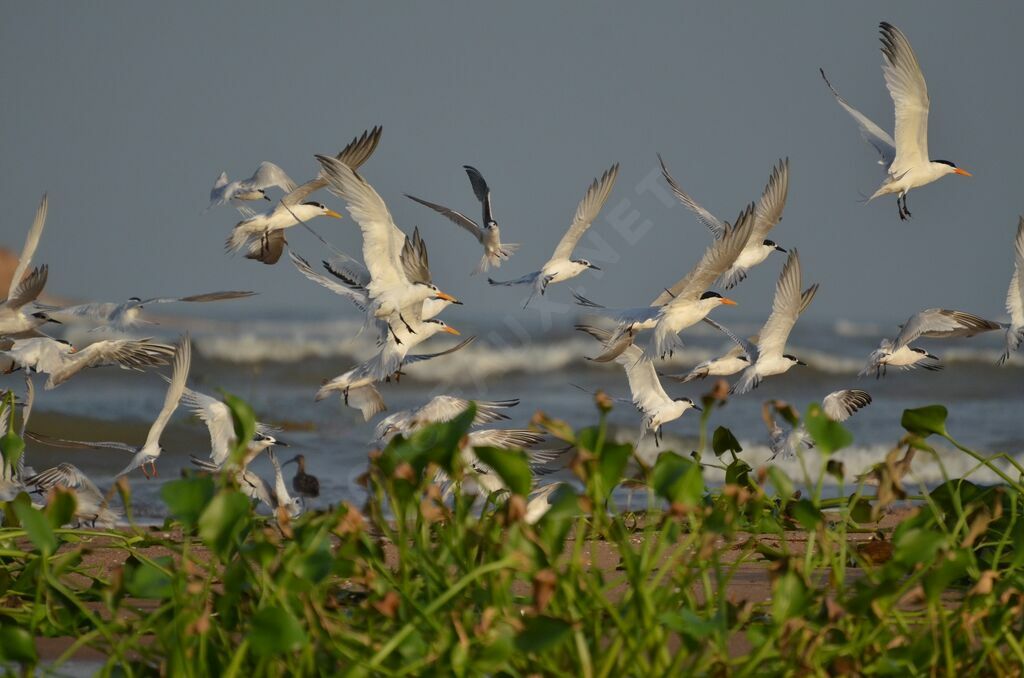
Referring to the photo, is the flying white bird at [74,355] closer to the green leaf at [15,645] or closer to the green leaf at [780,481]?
the green leaf at [15,645]

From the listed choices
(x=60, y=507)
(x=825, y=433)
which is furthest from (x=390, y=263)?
(x=825, y=433)

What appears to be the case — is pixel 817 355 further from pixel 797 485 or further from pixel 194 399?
pixel 194 399

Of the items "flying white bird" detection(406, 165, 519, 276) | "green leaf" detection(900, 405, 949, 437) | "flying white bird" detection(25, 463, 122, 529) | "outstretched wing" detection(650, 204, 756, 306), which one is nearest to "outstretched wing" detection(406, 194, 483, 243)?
"flying white bird" detection(406, 165, 519, 276)

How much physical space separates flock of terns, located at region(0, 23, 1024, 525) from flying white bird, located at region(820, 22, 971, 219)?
0.01 m

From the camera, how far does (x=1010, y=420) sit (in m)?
16.6

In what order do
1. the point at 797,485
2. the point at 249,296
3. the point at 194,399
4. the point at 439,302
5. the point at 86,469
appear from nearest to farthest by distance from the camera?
the point at 249,296, the point at 194,399, the point at 439,302, the point at 797,485, the point at 86,469

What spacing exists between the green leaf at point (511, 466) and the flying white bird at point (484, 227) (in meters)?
5.21

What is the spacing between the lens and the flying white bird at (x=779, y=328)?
799 cm

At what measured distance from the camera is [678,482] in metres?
2.94

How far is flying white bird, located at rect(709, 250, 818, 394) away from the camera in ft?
26.2

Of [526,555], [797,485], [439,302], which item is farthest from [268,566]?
[797,485]

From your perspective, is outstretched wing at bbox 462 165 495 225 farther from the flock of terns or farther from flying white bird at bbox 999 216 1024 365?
flying white bird at bbox 999 216 1024 365

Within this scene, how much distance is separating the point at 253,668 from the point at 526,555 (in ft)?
2.16

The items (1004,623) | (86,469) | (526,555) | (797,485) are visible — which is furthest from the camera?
(86,469)
